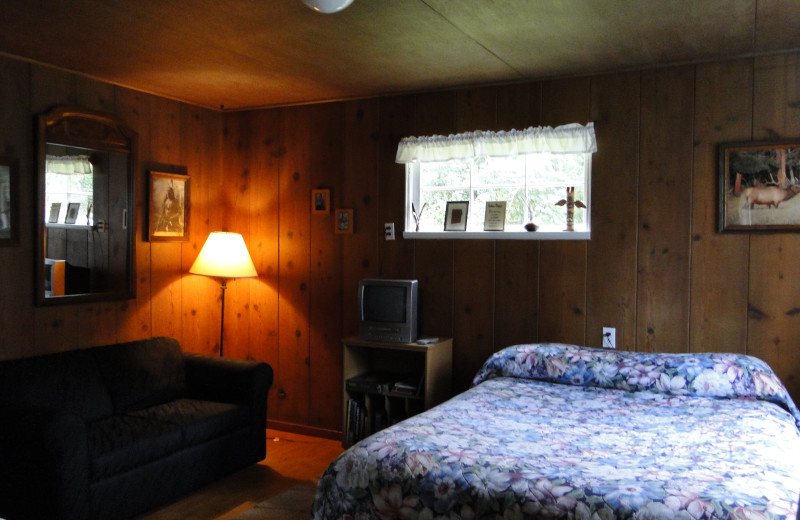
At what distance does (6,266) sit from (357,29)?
2.24 metres

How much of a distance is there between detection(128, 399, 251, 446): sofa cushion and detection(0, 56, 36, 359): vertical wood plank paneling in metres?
0.75

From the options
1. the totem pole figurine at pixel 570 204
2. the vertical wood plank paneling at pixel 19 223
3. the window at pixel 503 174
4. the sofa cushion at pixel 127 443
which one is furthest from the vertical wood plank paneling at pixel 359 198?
the vertical wood plank paneling at pixel 19 223

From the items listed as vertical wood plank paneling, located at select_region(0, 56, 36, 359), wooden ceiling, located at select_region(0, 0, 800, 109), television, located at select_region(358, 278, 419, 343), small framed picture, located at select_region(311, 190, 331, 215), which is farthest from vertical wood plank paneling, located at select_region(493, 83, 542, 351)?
vertical wood plank paneling, located at select_region(0, 56, 36, 359)

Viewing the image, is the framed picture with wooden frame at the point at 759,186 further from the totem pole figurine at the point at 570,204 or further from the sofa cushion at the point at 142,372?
the sofa cushion at the point at 142,372

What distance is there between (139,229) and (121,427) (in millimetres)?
1435

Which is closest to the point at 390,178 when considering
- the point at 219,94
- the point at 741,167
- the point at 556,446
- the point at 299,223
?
the point at 299,223

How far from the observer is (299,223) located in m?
4.55

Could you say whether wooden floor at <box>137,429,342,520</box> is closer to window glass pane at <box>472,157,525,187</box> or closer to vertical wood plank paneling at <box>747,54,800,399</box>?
window glass pane at <box>472,157,525,187</box>

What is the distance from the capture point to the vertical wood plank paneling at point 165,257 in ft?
14.0

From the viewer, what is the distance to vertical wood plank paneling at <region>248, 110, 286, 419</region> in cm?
464

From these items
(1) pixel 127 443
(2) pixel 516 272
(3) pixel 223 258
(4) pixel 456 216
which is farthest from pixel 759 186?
(1) pixel 127 443

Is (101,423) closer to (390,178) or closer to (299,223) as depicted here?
(299,223)

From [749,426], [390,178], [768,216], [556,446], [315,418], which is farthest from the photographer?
[315,418]

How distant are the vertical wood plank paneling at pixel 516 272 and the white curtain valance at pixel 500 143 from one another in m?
0.09
